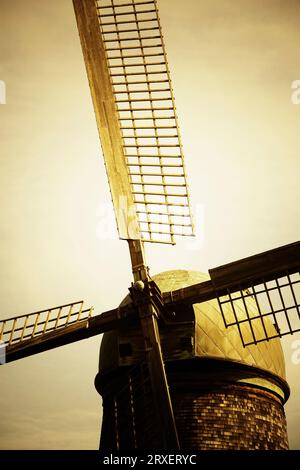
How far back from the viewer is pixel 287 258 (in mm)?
9156

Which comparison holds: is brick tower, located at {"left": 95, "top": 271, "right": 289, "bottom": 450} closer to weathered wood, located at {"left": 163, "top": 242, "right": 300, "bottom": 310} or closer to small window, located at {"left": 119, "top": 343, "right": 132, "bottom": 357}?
small window, located at {"left": 119, "top": 343, "right": 132, "bottom": 357}

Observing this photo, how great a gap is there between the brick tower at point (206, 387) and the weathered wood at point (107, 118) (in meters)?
2.38

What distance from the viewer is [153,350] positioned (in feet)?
28.5

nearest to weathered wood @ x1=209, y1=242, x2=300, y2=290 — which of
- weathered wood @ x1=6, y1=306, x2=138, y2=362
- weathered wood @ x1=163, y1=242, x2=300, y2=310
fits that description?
weathered wood @ x1=163, y1=242, x2=300, y2=310

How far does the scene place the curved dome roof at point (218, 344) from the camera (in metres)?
10.0

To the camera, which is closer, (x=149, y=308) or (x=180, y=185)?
(x=149, y=308)

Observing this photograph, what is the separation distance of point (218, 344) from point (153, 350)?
195 cm

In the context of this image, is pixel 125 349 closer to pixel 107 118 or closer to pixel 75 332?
pixel 75 332

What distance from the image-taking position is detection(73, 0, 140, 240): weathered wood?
9.89 meters

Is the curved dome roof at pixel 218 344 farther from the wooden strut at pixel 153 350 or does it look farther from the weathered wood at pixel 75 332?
the wooden strut at pixel 153 350

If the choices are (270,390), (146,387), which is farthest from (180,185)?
(270,390)

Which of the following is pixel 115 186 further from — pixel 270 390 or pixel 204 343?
pixel 270 390

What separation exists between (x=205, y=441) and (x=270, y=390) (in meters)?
1.96
